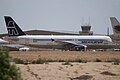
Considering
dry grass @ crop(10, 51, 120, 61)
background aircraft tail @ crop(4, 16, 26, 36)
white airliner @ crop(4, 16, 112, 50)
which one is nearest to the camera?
dry grass @ crop(10, 51, 120, 61)

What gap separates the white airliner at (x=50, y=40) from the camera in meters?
80.2

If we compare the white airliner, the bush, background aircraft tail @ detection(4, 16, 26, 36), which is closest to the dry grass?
the bush

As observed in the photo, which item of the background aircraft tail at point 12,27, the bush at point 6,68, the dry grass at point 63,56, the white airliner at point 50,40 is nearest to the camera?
the bush at point 6,68

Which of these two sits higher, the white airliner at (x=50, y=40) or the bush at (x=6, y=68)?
the bush at (x=6, y=68)

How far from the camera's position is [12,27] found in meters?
82.6

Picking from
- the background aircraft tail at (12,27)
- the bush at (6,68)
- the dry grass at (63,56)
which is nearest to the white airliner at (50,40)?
the background aircraft tail at (12,27)

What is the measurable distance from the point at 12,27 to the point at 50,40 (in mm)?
10773

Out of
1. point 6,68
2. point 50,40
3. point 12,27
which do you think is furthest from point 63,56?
point 12,27

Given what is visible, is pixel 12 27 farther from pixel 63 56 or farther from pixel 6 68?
pixel 6 68

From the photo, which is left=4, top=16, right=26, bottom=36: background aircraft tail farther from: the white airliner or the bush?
the bush

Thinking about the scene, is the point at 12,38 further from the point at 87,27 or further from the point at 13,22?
the point at 87,27

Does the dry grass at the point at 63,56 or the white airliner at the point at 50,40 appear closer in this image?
the dry grass at the point at 63,56

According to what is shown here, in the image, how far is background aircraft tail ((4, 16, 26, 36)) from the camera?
82.1 metres

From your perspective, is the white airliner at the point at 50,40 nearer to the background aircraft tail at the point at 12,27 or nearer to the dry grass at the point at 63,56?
the background aircraft tail at the point at 12,27
